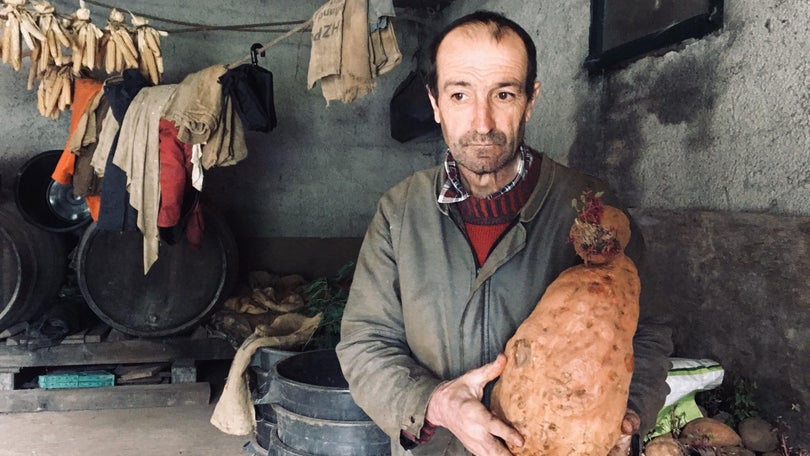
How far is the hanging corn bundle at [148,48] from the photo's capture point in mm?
4055

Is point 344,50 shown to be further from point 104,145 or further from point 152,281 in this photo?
point 152,281

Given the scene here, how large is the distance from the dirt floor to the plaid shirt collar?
2849mm

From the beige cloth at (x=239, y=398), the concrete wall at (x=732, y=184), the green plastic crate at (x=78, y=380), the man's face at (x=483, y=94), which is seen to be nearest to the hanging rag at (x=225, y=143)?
the beige cloth at (x=239, y=398)

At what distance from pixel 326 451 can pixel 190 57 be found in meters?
4.27

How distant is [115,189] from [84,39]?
39.9 inches

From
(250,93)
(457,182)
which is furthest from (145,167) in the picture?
(457,182)

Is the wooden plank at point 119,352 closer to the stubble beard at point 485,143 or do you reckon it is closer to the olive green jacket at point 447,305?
the olive green jacket at point 447,305

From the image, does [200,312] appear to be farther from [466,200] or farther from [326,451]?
[466,200]

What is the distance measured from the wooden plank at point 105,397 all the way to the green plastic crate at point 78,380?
0.06m

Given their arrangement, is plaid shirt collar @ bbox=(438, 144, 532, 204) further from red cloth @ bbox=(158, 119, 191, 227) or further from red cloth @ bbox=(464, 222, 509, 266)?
red cloth @ bbox=(158, 119, 191, 227)

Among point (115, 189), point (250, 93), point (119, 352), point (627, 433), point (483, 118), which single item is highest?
point (250, 93)

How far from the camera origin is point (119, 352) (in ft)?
14.8

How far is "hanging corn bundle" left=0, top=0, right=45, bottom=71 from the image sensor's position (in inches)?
143

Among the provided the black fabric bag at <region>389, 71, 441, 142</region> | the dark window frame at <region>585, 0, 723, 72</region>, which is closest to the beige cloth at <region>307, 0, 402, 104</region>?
the dark window frame at <region>585, 0, 723, 72</region>
